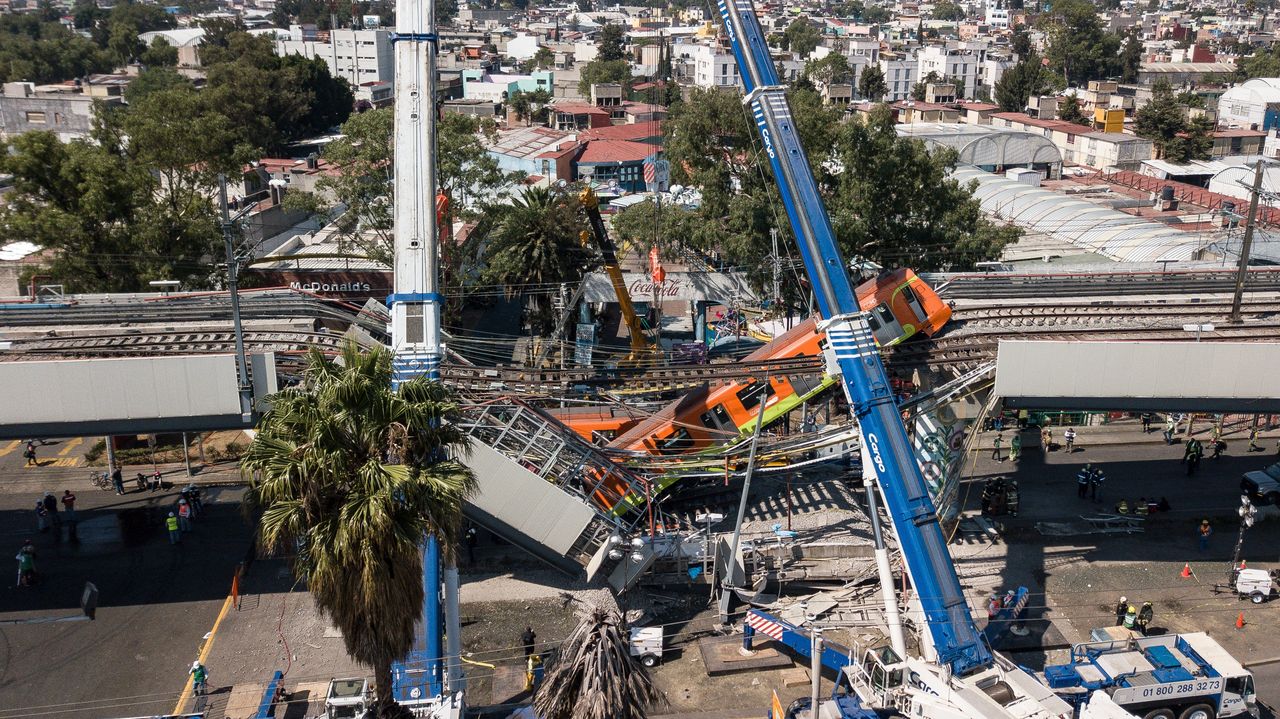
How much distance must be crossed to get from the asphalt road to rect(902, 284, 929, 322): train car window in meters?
20.3

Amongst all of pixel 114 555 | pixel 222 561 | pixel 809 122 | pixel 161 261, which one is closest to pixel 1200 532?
pixel 809 122

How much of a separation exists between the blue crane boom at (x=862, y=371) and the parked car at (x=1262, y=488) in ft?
55.3

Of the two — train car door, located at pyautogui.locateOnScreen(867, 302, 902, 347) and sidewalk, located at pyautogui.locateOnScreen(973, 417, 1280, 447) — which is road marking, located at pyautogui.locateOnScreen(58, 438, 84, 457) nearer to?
train car door, located at pyautogui.locateOnScreen(867, 302, 902, 347)

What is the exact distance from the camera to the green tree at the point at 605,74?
422 ft

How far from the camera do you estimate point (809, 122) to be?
1783 inches

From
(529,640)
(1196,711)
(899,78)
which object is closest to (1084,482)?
(1196,711)

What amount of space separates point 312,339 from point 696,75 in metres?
130

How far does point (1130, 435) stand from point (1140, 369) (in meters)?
14.2

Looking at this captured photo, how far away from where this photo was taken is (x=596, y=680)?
1396cm

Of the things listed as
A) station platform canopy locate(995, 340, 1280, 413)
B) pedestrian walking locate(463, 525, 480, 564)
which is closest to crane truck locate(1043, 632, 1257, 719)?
station platform canopy locate(995, 340, 1280, 413)

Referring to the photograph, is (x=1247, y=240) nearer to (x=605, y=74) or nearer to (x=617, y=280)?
(x=617, y=280)

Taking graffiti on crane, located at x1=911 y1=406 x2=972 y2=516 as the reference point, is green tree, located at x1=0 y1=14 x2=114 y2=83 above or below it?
above

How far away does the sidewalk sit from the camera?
3597cm

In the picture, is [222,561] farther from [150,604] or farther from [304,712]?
[304,712]
